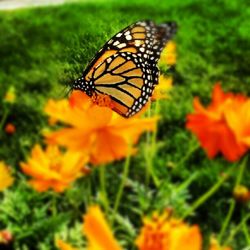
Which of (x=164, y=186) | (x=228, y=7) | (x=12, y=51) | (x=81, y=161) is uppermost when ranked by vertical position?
(x=228, y=7)

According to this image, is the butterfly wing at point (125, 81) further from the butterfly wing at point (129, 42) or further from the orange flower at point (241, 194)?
the orange flower at point (241, 194)

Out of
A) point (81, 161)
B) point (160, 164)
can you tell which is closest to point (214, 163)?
point (160, 164)

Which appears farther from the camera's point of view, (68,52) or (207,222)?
(207,222)

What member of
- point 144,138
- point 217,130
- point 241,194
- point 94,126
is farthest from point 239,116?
point 144,138

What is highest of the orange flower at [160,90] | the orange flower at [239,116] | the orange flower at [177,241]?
the orange flower at [160,90]

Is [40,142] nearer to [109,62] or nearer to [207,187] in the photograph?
[207,187]

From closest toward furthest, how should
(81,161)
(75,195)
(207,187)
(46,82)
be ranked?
(81,161)
(75,195)
(207,187)
(46,82)

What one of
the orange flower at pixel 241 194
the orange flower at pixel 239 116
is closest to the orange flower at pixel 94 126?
the orange flower at pixel 239 116
